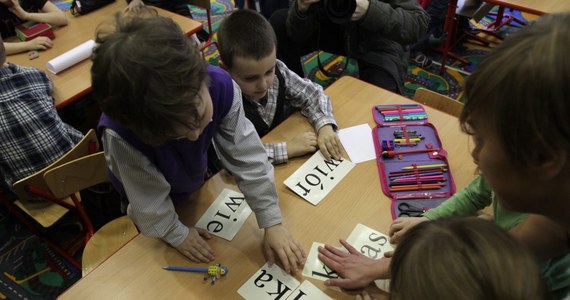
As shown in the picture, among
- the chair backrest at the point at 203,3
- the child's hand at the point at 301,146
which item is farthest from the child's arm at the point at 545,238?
the chair backrest at the point at 203,3

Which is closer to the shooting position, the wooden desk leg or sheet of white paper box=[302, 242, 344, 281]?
sheet of white paper box=[302, 242, 344, 281]

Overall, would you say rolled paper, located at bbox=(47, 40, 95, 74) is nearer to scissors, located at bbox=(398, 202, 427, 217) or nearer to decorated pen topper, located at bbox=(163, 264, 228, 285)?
decorated pen topper, located at bbox=(163, 264, 228, 285)

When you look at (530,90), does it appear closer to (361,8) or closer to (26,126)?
(361,8)

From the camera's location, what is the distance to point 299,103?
148 cm

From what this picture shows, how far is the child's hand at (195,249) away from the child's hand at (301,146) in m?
0.40

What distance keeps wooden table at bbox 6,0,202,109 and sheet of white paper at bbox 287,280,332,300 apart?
1.37 m

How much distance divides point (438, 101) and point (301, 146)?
616 millimetres

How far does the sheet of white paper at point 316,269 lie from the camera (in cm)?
95

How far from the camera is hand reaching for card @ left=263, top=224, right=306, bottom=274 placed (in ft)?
3.14

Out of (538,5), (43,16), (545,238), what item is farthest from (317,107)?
(43,16)

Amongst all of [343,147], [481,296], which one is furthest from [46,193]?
[481,296]

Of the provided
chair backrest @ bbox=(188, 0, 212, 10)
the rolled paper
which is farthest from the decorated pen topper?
chair backrest @ bbox=(188, 0, 212, 10)

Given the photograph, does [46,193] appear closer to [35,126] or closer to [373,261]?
[35,126]

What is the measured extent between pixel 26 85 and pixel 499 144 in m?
1.76
